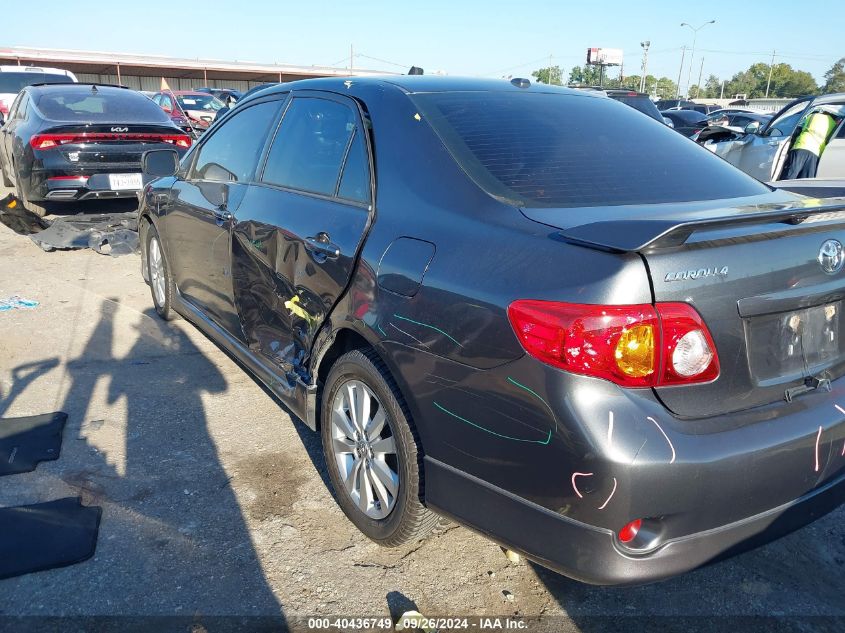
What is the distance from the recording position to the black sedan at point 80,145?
7.61 meters

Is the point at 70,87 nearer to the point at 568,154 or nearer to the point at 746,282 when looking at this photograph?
the point at 568,154

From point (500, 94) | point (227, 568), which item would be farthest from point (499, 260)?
point (227, 568)

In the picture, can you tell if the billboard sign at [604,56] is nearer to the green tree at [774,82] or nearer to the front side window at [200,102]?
the green tree at [774,82]

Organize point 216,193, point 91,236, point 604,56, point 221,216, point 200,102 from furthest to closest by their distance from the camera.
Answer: point 604,56, point 200,102, point 91,236, point 216,193, point 221,216

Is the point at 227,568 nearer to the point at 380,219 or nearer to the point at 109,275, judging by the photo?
the point at 380,219

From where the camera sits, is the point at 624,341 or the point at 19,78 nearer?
the point at 624,341

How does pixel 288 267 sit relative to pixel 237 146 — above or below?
below

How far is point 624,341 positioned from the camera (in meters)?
1.85

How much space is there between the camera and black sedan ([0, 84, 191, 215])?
7613mm

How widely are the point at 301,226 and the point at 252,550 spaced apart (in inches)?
52.5

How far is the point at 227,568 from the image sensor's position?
264cm

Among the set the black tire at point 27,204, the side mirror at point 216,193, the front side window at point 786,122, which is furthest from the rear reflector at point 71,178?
the front side window at point 786,122

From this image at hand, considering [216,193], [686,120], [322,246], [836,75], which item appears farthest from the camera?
[836,75]

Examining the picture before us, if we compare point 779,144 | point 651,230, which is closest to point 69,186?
point 651,230
